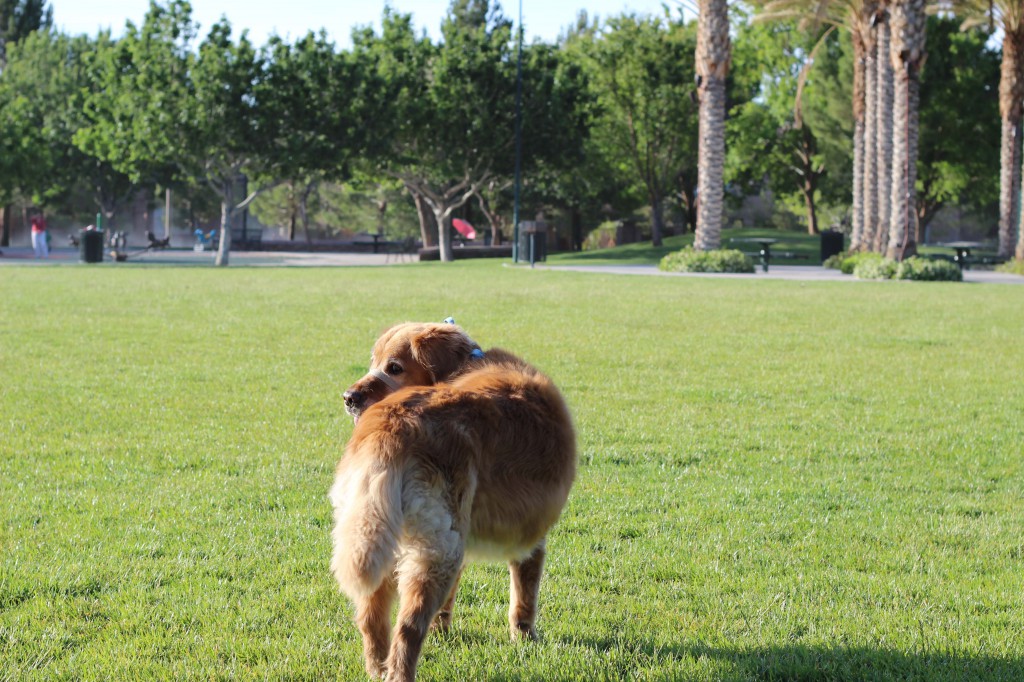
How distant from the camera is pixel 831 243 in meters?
38.0

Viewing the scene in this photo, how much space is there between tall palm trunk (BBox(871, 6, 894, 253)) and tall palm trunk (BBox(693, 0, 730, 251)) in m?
4.38

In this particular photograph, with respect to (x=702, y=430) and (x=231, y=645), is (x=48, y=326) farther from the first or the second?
(x=231, y=645)

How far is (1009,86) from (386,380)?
36.4 m

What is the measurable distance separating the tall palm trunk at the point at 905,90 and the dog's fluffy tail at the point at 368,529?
27293 millimetres

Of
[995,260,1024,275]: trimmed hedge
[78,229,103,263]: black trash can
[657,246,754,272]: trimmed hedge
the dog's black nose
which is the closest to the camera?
the dog's black nose

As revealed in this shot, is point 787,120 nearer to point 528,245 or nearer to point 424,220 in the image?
point 424,220

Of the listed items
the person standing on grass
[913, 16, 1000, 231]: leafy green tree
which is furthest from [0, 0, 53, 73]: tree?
[913, 16, 1000, 231]: leafy green tree

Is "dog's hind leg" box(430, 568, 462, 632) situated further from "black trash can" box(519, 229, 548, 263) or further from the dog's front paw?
"black trash can" box(519, 229, 548, 263)

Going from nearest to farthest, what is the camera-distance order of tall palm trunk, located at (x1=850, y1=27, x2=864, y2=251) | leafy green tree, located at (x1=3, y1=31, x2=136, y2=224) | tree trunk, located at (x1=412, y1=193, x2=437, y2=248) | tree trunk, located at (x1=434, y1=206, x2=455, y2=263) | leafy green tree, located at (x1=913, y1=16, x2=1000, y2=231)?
tall palm trunk, located at (x1=850, y1=27, x2=864, y2=251)
tree trunk, located at (x1=434, y1=206, x2=455, y2=263)
leafy green tree, located at (x1=913, y1=16, x2=1000, y2=231)
leafy green tree, located at (x1=3, y1=31, x2=136, y2=224)
tree trunk, located at (x1=412, y1=193, x2=437, y2=248)

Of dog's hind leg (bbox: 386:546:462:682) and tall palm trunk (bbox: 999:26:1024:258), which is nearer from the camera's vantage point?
dog's hind leg (bbox: 386:546:462:682)

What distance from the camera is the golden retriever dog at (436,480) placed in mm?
3072

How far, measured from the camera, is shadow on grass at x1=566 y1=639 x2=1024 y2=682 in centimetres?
362

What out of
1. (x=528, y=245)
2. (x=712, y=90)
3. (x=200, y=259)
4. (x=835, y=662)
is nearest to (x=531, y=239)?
(x=528, y=245)

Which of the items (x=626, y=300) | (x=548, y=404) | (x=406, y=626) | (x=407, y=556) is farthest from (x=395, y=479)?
(x=626, y=300)
